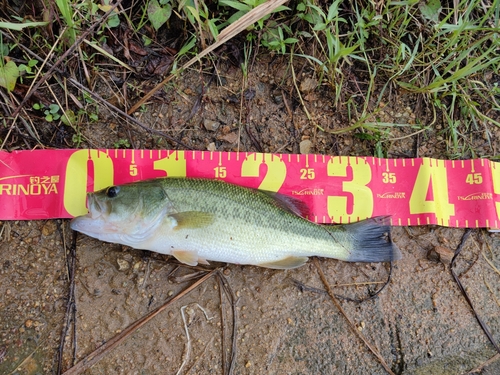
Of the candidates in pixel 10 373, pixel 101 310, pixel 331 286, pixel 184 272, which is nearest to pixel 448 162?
pixel 331 286

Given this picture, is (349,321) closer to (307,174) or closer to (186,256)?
(307,174)

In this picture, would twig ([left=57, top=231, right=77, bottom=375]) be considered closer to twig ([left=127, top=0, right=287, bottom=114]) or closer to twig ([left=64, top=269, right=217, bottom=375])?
twig ([left=64, top=269, right=217, bottom=375])

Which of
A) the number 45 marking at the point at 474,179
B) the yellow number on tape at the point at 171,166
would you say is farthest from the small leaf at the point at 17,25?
the number 45 marking at the point at 474,179

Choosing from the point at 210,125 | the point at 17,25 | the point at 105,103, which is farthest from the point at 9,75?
the point at 210,125

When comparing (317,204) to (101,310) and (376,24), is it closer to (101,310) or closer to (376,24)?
(376,24)

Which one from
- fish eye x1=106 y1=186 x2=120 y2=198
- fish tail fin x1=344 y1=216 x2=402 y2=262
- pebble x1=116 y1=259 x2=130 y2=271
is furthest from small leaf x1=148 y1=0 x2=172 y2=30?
fish tail fin x1=344 y1=216 x2=402 y2=262

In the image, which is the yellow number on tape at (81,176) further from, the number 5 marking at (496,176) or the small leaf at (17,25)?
the number 5 marking at (496,176)

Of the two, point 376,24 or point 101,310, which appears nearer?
→ point 101,310
